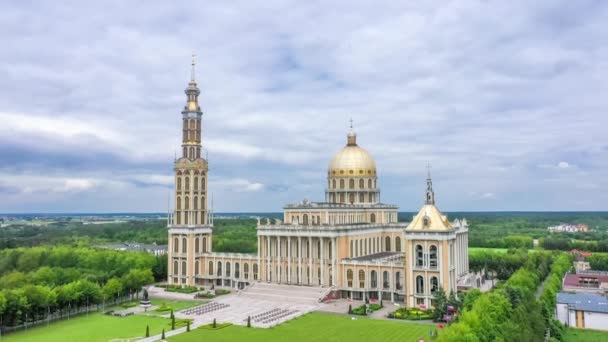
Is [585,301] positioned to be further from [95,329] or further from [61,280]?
[61,280]

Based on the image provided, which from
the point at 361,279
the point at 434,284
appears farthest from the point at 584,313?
the point at 361,279

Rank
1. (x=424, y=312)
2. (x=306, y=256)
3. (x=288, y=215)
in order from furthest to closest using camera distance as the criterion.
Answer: (x=288, y=215), (x=306, y=256), (x=424, y=312)

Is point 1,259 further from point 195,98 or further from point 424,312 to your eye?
point 424,312

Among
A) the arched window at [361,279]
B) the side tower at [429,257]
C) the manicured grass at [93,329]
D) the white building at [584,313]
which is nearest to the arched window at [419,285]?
the side tower at [429,257]

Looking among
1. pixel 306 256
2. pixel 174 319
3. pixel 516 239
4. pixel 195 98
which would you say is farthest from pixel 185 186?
pixel 516 239

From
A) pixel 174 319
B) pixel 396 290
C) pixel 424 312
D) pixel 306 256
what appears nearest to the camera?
pixel 174 319

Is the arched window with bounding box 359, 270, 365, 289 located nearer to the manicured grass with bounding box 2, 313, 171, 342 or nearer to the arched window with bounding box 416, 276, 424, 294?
the arched window with bounding box 416, 276, 424, 294

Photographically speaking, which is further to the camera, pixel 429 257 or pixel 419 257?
pixel 419 257
